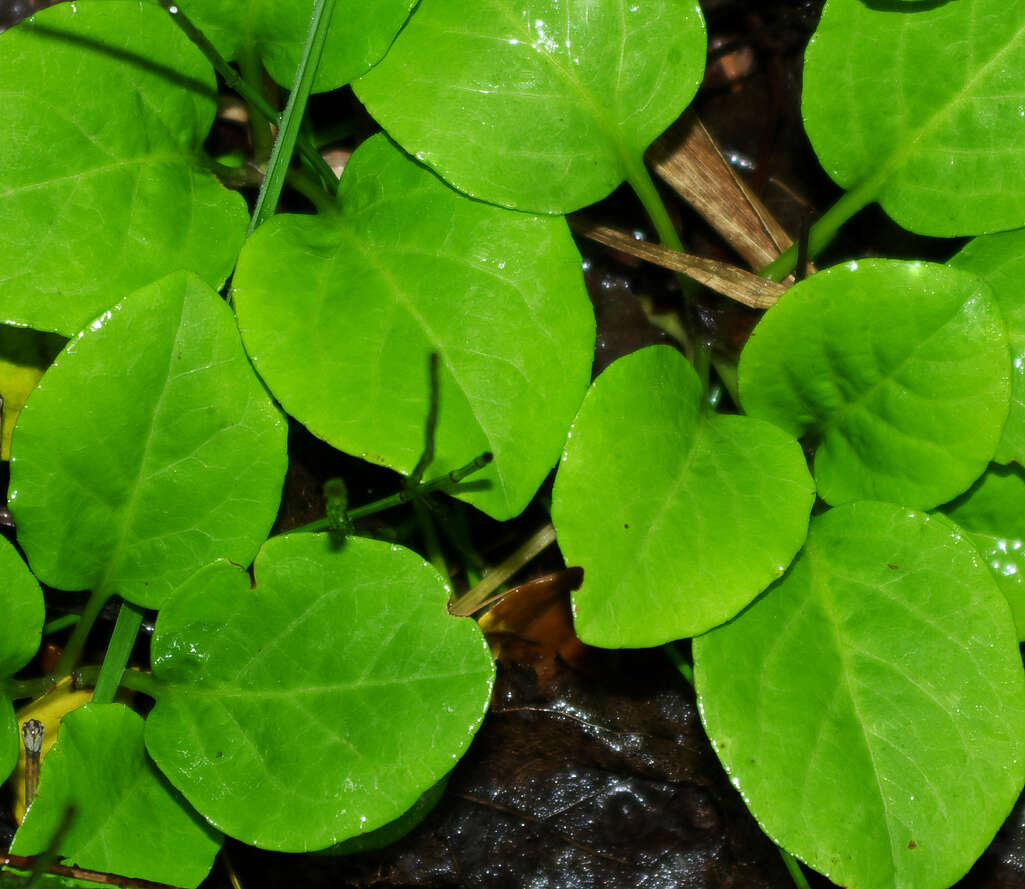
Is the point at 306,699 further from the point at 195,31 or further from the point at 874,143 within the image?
the point at 874,143

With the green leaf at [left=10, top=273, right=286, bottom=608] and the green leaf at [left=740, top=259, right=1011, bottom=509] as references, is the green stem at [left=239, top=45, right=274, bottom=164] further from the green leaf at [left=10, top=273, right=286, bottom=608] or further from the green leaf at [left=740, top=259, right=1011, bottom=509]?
the green leaf at [left=740, top=259, right=1011, bottom=509]

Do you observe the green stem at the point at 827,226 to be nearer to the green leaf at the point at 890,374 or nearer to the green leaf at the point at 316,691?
the green leaf at the point at 890,374

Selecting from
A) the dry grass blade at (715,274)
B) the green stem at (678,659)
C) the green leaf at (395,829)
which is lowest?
the green leaf at (395,829)

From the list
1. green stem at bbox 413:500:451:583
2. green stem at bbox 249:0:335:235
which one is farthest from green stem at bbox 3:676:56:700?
green stem at bbox 249:0:335:235

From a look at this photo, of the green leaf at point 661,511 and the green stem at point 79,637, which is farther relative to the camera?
the green stem at point 79,637

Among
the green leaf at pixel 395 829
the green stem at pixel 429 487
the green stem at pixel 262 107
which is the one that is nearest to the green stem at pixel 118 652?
the green stem at pixel 429 487

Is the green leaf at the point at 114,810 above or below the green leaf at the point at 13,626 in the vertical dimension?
below

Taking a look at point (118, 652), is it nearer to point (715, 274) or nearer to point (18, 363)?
point (18, 363)
